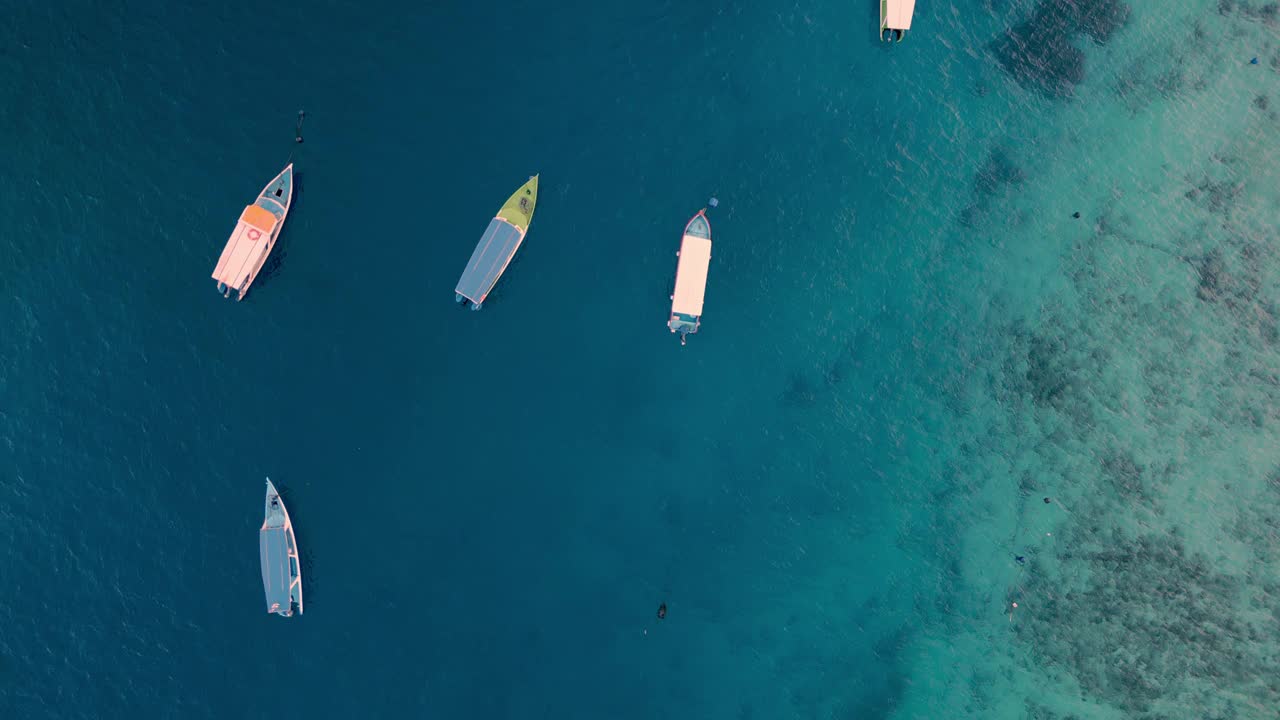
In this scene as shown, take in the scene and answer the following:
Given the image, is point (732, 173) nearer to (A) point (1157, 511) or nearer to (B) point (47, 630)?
(A) point (1157, 511)

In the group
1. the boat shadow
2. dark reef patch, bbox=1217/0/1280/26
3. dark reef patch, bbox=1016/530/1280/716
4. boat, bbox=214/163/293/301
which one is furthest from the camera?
dark reef patch, bbox=1016/530/1280/716

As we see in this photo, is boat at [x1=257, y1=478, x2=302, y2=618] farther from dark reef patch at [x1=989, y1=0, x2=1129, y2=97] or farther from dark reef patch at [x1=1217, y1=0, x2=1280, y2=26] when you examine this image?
dark reef patch at [x1=1217, y1=0, x2=1280, y2=26]

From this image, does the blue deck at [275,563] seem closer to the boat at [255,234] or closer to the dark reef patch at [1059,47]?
the boat at [255,234]

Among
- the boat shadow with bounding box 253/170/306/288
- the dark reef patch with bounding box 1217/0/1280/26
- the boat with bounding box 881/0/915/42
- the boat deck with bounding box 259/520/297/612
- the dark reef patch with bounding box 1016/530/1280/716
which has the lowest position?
Result: the boat deck with bounding box 259/520/297/612

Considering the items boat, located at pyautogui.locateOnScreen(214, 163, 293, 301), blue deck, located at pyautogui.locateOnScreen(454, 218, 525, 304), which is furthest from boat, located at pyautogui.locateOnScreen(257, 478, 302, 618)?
blue deck, located at pyautogui.locateOnScreen(454, 218, 525, 304)

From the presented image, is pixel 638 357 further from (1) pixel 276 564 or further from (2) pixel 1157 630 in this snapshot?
(2) pixel 1157 630

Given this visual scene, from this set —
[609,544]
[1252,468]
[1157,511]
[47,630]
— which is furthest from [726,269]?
[47,630]

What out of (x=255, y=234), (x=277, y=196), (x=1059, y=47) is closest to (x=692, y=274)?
(x=277, y=196)
